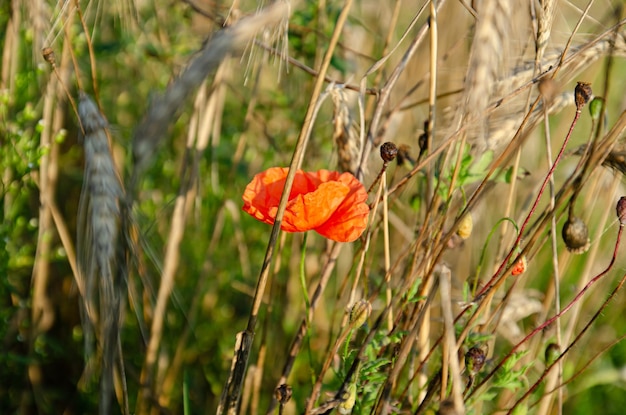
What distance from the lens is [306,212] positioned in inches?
36.4

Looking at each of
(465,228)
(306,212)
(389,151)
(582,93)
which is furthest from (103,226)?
(582,93)

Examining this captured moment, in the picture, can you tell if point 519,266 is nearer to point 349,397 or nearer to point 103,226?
point 349,397

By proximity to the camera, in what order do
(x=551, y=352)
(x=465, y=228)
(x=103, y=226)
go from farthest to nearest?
(x=551, y=352) → (x=465, y=228) → (x=103, y=226)

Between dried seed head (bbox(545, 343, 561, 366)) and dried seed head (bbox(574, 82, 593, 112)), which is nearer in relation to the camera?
dried seed head (bbox(574, 82, 593, 112))

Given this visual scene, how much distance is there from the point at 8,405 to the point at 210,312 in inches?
22.1

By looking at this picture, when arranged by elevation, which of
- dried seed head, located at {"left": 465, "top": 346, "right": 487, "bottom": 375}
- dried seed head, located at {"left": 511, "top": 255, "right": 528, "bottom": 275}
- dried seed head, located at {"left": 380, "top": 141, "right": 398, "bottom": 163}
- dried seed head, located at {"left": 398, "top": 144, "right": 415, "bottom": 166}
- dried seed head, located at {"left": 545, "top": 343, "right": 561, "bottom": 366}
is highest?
dried seed head, located at {"left": 380, "top": 141, "right": 398, "bottom": 163}

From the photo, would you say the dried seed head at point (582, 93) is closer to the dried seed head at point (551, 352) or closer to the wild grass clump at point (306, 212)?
the wild grass clump at point (306, 212)

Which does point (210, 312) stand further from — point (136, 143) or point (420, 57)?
point (136, 143)

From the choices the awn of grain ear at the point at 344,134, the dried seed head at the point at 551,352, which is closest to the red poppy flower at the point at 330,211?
the awn of grain ear at the point at 344,134

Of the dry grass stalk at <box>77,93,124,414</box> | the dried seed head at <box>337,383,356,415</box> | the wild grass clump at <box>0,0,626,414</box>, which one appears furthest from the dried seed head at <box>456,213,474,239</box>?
the dry grass stalk at <box>77,93,124,414</box>

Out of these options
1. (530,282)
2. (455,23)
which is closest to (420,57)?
(455,23)

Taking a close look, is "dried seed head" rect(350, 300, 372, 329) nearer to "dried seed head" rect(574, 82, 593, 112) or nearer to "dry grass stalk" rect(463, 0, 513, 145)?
"dry grass stalk" rect(463, 0, 513, 145)

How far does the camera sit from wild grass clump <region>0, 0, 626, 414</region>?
0.93 m

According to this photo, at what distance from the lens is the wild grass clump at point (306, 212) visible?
3.04 feet
